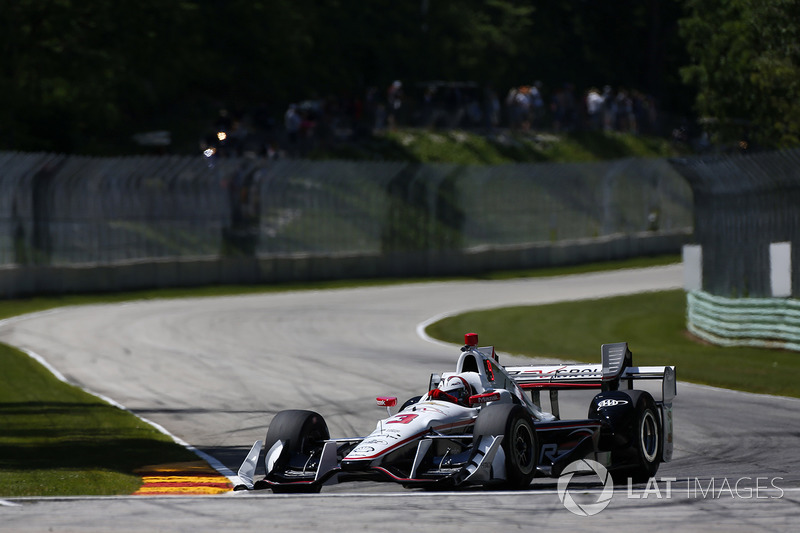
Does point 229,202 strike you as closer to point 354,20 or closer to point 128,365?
point 128,365

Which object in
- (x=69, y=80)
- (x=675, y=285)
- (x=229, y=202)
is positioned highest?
(x=69, y=80)

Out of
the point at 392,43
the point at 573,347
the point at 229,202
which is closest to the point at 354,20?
the point at 392,43

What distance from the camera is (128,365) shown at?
66.5 feet

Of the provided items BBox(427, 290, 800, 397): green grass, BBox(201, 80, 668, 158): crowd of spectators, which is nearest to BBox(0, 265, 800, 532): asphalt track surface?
BBox(427, 290, 800, 397): green grass

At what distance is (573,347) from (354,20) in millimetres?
32109

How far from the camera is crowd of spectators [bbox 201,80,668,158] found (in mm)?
41000

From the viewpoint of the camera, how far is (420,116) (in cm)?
4866

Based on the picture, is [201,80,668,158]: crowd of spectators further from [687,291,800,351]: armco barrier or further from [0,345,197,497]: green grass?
[0,345,197,497]: green grass

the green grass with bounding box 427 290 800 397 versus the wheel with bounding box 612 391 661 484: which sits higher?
the wheel with bounding box 612 391 661 484

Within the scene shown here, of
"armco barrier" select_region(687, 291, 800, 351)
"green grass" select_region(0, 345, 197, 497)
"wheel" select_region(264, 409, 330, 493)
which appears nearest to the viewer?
"wheel" select_region(264, 409, 330, 493)

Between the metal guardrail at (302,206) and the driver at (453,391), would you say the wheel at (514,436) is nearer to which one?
the driver at (453,391)

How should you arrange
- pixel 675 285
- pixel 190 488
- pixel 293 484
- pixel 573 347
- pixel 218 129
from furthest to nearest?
pixel 218 129, pixel 675 285, pixel 573 347, pixel 190 488, pixel 293 484

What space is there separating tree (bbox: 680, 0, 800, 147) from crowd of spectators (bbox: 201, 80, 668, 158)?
12.2m

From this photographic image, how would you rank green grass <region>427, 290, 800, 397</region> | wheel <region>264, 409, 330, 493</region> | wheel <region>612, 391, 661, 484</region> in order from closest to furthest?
1. wheel <region>264, 409, 330, 493</region>
2. wheel <region>612, 391, 661, 484</region>
3. green grass <region>427, 290, 800, 397</region>
